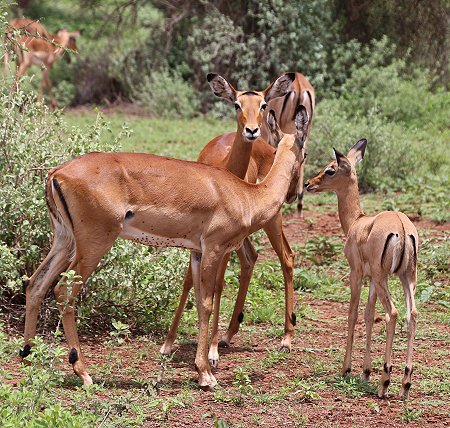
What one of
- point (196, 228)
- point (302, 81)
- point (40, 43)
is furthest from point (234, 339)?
point (40, 43)

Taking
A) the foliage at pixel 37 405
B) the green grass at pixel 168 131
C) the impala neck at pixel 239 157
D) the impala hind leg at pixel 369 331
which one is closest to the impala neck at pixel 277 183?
the impala neck at pixel 239 157

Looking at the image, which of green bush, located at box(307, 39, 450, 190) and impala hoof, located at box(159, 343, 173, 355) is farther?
green bush, located at box(307, 39, 450, 190)

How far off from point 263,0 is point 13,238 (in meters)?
9.35

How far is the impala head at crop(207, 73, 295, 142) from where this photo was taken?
627 cm

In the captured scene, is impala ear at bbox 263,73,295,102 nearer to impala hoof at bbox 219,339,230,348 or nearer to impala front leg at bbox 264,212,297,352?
impala front leg at bbox 264,212,297,352

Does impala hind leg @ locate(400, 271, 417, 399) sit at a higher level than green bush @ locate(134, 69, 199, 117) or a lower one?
higher

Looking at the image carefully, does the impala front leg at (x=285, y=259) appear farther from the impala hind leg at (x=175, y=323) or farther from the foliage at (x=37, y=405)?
the foliage at (x=37, y=405)

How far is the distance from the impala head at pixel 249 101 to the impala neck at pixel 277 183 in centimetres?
23

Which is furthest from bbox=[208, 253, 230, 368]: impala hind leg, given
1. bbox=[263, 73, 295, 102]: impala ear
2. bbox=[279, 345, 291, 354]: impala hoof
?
bbox=[263, 73, 295, 102]: impala ear

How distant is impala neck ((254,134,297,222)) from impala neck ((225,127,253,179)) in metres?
0.31

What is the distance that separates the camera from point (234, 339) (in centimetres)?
661

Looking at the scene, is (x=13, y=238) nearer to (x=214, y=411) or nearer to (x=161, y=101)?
(x=214, y=411)

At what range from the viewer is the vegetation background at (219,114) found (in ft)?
20.7

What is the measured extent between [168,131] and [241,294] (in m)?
7.10
